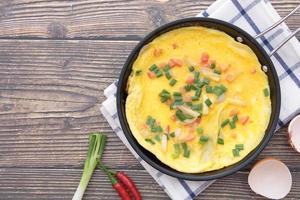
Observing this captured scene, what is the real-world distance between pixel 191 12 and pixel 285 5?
16.3 inches

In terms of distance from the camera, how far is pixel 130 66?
2.21 m

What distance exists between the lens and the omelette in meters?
2.19

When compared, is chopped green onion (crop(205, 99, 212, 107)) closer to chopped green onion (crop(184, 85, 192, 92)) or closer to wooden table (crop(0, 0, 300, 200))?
chopped green onion (crop(184, 85, 192, 92))

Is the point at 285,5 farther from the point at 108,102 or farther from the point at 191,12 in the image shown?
the point at 108,102

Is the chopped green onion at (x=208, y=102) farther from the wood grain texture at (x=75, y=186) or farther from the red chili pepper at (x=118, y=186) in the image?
the red chili pepper at (x=118, y=186)

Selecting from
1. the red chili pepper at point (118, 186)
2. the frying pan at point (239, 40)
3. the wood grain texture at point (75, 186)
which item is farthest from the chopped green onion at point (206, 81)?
the red chili pepper at point (118, 186)

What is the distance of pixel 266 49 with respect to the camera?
7.59ft

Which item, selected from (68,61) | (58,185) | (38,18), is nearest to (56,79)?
(68,61)

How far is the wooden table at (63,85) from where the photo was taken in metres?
2.43

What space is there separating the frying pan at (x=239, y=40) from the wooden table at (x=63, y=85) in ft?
0.74

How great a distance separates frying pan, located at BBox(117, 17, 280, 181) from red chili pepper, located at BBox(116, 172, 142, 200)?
21 cm

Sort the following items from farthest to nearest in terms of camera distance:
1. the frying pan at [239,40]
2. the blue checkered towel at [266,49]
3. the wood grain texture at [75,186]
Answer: the wood grain texture at [75,186] → the blue checkered towel at [266,49] → the frying pan at [239,40]

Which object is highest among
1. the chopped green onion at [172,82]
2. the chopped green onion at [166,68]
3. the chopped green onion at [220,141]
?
the chopped green onion at [166,68]

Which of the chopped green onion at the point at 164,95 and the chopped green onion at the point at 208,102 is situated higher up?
the chopped green onion at the point at 164,95
